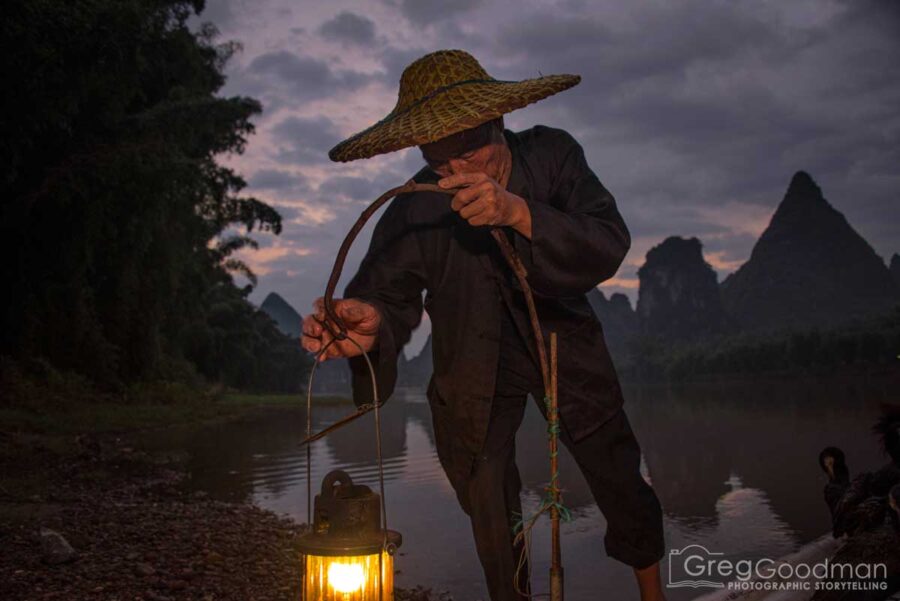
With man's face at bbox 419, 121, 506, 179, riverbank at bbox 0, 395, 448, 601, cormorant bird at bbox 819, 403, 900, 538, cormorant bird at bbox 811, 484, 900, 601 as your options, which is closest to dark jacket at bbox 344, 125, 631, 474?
man's face at bbox 419, 121, 506, 179

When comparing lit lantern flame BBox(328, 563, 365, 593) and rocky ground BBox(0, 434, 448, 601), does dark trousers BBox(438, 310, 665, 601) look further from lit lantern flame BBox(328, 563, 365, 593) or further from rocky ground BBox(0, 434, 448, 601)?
rocky ground BBox(0, 434, 448, 601)

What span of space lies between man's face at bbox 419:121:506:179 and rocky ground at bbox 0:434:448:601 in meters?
2.72

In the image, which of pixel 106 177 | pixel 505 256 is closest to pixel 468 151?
pixel 505 256

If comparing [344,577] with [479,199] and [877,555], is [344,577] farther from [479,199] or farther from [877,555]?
[877,555]

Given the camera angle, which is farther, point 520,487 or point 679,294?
point 679,294

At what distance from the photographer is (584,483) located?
858cm

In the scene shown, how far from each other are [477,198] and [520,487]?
4.03ft

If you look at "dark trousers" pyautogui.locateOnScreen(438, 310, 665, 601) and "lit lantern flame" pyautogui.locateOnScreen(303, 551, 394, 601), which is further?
"dark trousers" pyautogui.locateOnScreen(438, 310, 665, 601)

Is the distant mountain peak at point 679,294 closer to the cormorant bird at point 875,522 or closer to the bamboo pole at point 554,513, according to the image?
Result: the cormorant bird at point 875,522

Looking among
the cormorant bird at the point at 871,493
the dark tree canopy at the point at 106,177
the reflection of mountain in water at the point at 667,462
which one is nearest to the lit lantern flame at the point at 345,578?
the cormorant bird at the point at 871,493

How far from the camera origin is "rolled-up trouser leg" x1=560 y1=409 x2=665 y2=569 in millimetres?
2543

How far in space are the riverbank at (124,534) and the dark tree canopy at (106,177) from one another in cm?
616

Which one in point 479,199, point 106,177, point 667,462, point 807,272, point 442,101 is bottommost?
point 667,462

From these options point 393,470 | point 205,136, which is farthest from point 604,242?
point 205,136
